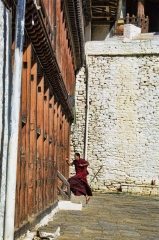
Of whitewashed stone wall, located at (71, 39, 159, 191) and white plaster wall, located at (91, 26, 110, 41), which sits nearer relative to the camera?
whitewashed stone wall, located at (71, 39, 159, 191)

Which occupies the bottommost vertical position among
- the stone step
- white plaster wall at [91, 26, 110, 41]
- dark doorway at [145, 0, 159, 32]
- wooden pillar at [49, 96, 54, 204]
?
the stone step

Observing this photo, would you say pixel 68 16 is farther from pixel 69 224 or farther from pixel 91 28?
pixel 91 28

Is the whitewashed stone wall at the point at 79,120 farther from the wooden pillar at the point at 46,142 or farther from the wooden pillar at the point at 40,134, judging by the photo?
the wooden pillar at the point at 40,134

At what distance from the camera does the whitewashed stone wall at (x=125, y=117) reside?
66.6 ft

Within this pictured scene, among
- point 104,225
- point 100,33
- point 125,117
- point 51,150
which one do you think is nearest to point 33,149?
point 104,225

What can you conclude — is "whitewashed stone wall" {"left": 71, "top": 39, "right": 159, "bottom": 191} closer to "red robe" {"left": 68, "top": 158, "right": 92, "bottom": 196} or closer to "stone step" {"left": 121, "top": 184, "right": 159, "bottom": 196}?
"stone step" {"left": 121, "top": 184, "right": 159, "bottom": 196}

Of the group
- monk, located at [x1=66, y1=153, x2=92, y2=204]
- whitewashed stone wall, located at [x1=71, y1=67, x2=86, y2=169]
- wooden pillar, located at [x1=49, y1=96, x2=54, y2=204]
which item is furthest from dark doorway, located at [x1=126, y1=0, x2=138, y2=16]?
wooden pillar, located at [x1=49, y1=96, x2=54, y2=204]

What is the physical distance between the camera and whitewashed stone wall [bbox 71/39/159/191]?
66.6ft

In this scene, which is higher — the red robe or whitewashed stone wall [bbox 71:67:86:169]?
whitewashed stone wall [bbox 71:67:86:169]

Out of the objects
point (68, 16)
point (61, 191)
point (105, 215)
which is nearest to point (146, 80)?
point (68, 16)

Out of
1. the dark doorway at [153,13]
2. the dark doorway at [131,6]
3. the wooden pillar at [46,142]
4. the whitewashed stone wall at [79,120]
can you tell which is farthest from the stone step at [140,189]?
the dark doorway at [153,13]

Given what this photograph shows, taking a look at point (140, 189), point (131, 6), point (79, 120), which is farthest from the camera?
point (131, 6)

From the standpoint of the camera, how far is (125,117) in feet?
67.1

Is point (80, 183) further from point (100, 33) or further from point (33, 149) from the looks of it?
point (100, 33)
